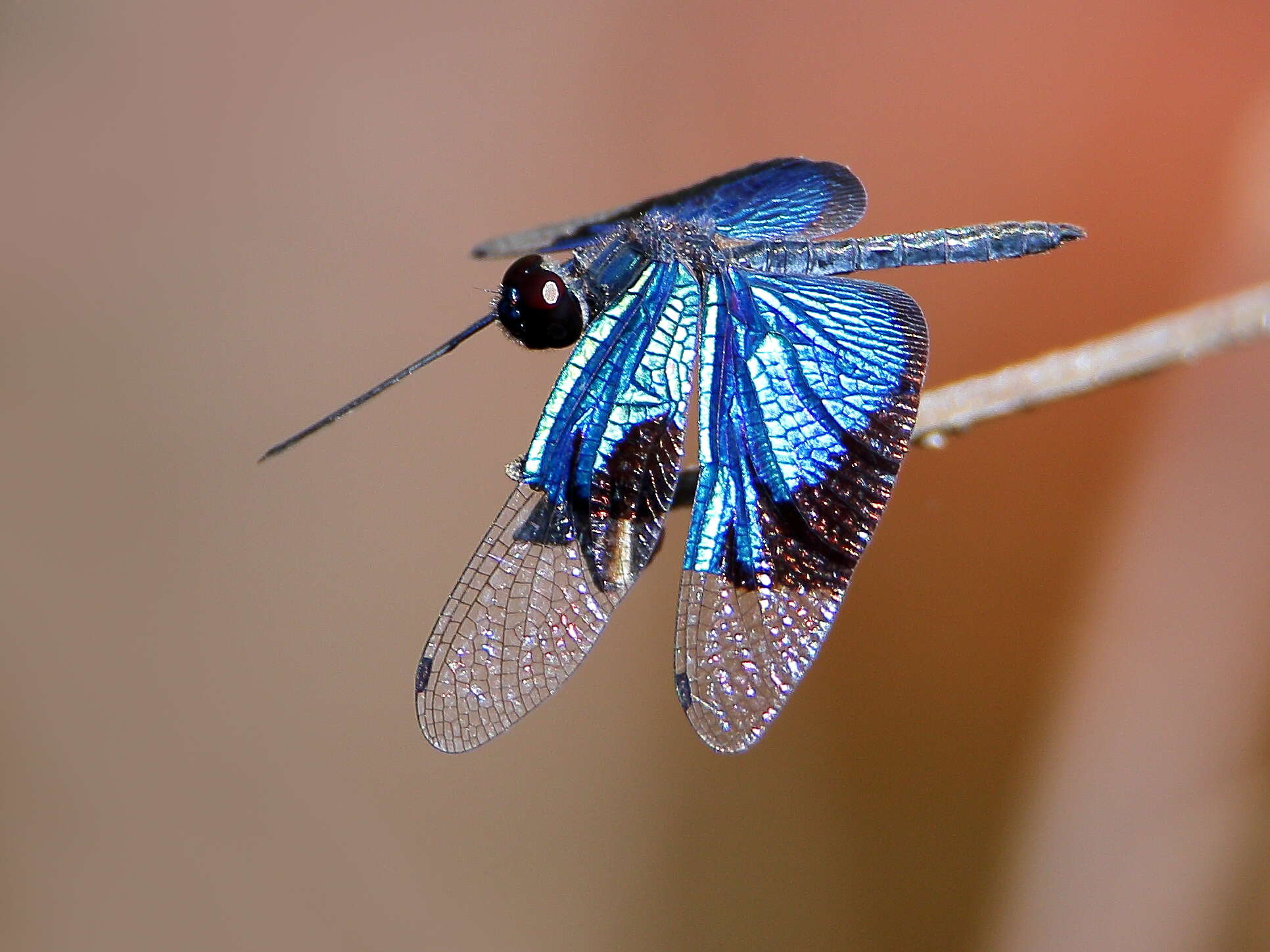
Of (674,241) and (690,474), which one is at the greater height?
(674,241)

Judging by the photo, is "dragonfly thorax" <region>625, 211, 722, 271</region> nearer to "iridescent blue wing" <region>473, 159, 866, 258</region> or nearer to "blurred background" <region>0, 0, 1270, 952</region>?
"iridescent blue wing" <region>473, 159, 866, 258</region>

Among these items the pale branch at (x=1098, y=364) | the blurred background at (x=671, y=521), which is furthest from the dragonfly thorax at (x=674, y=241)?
the blurred background at (x=671, y=521)

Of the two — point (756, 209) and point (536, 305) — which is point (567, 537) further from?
point (756, 209)

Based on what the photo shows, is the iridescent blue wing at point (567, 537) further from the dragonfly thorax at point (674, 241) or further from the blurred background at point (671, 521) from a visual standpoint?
the blurred background at point (671, 521)

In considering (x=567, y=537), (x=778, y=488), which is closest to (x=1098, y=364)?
(x=778, y=488)

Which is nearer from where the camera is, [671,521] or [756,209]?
[756,209]

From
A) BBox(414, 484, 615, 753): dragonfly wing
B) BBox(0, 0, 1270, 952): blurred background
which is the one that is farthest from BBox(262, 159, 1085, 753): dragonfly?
BBox(0, 0, 1270, 952): blurred background

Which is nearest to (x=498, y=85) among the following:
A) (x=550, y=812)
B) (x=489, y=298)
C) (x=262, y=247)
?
(x=262, y=247)

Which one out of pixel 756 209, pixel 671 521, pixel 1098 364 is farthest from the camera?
pixel 671 521
